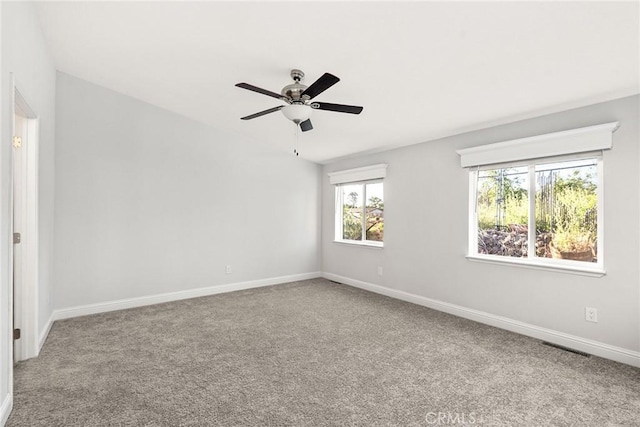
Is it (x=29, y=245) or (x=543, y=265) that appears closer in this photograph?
(x=29, y=245)

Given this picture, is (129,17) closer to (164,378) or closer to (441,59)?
(441,59)

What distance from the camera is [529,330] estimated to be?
3.27 meters

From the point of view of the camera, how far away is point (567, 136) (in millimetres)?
3002

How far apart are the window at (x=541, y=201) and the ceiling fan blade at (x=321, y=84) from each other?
84.7 inches

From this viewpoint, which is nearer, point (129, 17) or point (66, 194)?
point (129, 17)

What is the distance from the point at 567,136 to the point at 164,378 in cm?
403

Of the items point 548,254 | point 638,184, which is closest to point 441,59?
point 638,184

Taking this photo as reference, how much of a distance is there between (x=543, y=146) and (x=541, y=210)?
66 centimetres

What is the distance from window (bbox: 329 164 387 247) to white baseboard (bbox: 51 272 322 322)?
1.24 m

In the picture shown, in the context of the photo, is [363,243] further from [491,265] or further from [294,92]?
[294,92]

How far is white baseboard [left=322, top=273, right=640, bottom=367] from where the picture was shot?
2.72 meters

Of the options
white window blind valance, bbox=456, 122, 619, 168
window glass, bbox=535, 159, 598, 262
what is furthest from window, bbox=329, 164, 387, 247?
window glass, bbox=535, 159, 598, 262

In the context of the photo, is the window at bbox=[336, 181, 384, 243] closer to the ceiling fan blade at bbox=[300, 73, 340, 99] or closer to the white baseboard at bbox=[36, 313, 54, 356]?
the ceiling fan blade at bbox=[300, 73, 340, 99]

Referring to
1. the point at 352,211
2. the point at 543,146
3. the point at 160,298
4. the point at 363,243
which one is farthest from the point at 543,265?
the point at 160,298
